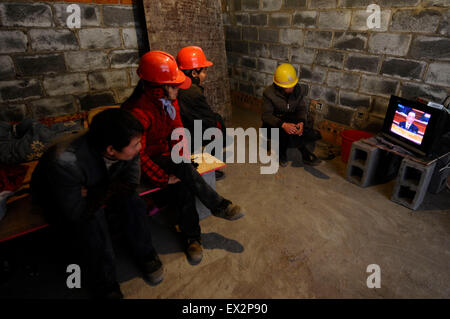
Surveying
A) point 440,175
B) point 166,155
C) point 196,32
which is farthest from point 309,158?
point 196,32

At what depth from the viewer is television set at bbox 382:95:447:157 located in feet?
9.46

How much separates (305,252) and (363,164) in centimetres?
157

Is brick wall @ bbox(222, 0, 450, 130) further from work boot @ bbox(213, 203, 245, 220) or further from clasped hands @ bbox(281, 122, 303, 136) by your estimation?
work boot @ bbox(213, 203, 245, 220)

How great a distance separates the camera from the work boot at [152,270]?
2.39m

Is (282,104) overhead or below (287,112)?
overhead

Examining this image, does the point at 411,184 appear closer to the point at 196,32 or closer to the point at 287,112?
the point at 287,112

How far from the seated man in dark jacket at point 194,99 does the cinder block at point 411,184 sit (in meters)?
2.18

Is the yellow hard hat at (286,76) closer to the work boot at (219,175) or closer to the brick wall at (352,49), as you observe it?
the brick wall at (352,49)

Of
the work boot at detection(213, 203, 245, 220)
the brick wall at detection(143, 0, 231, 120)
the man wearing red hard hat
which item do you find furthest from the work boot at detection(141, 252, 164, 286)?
the brick wall at detection(143, 0, 231, 120)

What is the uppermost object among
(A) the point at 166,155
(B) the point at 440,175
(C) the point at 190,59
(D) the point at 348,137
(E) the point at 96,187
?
(C) the point at 190,59

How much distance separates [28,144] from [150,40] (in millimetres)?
2425

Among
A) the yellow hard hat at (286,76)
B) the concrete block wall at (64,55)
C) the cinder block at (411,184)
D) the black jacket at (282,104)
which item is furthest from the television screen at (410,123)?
the concrete block wall at (64,55)

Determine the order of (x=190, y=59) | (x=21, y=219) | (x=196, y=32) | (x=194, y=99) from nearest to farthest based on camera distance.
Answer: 1. (x=21, y=219)
2. (x=194, y=99)
3. (x=190, y=59)
4. (x=196, y=32)

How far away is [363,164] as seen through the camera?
11.7 feet
